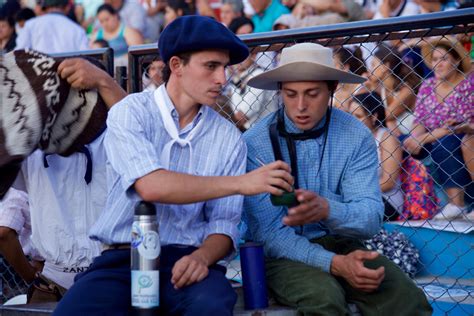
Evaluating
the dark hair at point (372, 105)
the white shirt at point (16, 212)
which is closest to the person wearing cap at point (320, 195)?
the white shirt at point (16, 212)

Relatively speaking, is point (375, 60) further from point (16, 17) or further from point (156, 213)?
point (16, 17)

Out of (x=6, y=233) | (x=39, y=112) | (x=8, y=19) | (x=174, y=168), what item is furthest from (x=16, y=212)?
(x=8, y=19)

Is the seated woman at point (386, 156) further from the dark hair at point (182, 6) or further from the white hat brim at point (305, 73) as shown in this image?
the dark hair at point (182, 6)

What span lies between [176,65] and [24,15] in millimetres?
7852

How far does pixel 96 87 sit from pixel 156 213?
1.04 meters

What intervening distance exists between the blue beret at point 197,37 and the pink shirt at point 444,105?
184cm

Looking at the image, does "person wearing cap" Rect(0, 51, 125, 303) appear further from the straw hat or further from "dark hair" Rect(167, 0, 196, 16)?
"dark hair" Rect(167, 0, 196, 16)

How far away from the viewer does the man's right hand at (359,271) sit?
4.02 meters

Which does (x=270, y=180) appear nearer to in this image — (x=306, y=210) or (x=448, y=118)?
(x=306, y=210)

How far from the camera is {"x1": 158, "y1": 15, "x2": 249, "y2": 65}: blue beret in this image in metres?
4.12

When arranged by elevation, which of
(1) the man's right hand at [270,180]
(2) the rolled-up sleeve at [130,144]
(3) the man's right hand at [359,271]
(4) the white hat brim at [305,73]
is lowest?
(3) the man's right hand at [359,271]

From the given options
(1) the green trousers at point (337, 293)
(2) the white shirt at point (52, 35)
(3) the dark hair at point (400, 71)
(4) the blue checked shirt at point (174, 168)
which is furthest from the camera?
(2) the white shirt at point (52, 35)

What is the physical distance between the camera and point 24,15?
11594mm

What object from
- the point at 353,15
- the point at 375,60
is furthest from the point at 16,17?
the point at 375,60
